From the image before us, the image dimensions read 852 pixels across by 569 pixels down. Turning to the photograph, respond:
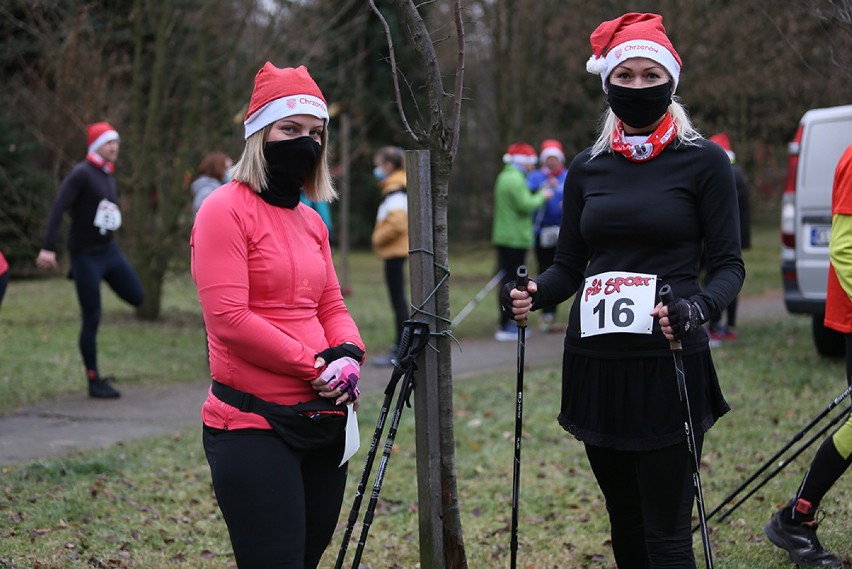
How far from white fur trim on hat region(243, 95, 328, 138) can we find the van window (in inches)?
285

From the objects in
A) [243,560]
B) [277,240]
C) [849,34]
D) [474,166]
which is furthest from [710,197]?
[474,166]

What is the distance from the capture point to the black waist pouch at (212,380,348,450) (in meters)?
3.31

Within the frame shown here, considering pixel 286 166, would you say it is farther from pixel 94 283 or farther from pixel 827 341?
pixel 827 341

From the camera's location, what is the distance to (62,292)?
18.2 m

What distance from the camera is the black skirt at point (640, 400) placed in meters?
3.48

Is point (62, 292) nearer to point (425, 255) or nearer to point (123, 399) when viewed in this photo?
point (123, 399)

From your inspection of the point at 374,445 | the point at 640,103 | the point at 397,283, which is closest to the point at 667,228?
the point at 640,103

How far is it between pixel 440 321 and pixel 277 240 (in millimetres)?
937

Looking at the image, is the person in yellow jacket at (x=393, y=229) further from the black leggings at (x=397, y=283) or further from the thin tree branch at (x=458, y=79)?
the thin tree branch at (x=458, y=79)

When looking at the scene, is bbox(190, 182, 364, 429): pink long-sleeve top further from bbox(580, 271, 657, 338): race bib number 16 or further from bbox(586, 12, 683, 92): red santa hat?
bbox(586, 12, 683, 92): red santa hat

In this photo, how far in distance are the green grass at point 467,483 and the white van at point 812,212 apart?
63cm

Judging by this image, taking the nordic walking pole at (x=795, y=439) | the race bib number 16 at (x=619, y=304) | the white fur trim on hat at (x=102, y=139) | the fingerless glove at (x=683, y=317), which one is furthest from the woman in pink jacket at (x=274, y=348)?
the white fur trim on hat at (x=102, y=139)

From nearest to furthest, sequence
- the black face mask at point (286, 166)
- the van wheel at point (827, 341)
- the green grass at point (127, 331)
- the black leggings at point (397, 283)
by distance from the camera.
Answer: the black face mask at point (286, 166), the van wheel at point (827, 341), the green grass at point (127, 331), the black leggings at point (397, 283)

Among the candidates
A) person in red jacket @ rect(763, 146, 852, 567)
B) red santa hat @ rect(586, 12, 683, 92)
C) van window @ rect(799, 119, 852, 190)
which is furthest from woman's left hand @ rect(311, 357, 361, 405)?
van window @ rect(799, 119, 852, 190)
